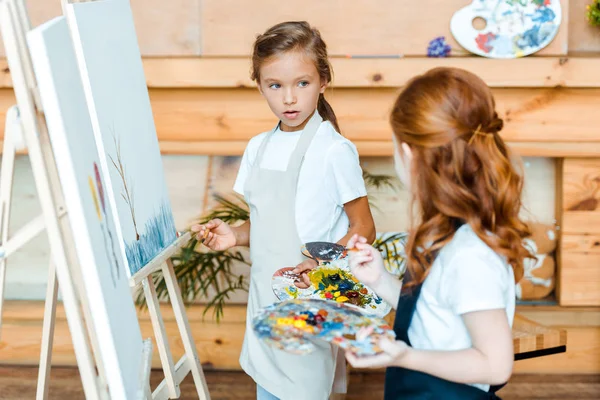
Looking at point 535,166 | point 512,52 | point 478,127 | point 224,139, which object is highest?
point 478,127

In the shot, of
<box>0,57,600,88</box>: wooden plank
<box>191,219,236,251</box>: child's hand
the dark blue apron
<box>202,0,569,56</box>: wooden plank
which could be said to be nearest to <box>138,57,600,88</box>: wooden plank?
<box>0,57,600,88</box>: wooden plank

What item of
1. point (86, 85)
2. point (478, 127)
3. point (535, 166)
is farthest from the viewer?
point (535, 166)

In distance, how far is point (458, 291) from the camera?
141cm

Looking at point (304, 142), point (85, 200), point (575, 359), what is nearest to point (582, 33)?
point (575, 359)

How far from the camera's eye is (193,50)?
11.0ft

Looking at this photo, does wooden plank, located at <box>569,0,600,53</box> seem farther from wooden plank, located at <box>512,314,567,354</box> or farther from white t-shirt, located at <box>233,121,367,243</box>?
white t-shirt, located at <box>233,121,367,243</box>

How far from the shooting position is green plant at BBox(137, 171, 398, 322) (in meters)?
3.22

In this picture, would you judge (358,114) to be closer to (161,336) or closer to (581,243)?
(581,243)

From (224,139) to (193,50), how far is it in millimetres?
414

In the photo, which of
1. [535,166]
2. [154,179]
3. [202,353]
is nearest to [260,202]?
[154,179]

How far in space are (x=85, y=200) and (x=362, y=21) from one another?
6.80 feet

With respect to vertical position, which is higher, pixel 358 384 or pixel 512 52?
pixel 512 52

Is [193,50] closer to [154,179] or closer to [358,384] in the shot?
[154,179]

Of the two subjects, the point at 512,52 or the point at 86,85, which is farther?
the point at 512,52
